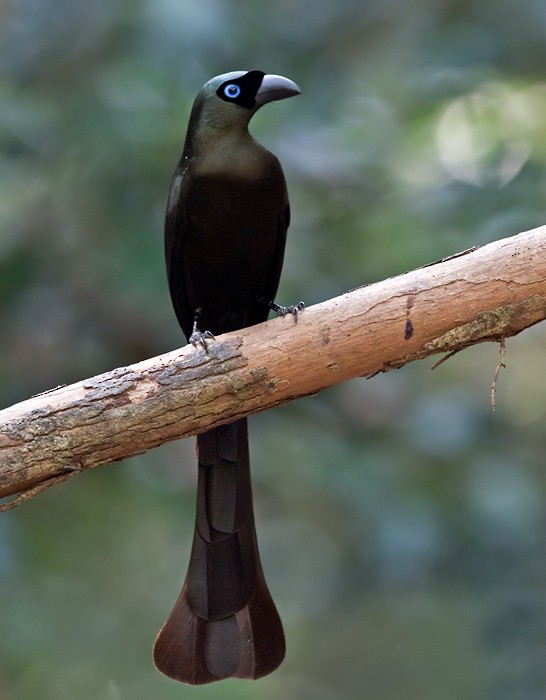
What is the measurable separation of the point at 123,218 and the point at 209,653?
1673 mm

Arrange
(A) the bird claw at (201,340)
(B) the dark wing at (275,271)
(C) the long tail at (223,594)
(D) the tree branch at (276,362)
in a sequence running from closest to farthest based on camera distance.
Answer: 1. (D) the tree branch at (276,362)
2. (A) the bird claw at (201,340)
3. (C) the long tail at (223,594)
4. (B) the dark wing at (275,271)

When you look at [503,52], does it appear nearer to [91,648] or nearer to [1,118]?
[1,118]

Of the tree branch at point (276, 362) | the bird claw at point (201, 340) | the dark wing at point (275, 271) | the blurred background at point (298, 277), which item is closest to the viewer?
the tree branch at point (276, 362)

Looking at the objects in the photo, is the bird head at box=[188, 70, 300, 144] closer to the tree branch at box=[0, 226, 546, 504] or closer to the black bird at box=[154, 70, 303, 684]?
the black bird at box=[154, 70, 303, 684]

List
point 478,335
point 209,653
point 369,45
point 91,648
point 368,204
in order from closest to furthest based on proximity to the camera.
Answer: point 478,335 → point 209,653 → point 91,648 → point 368,204 → point 369,45

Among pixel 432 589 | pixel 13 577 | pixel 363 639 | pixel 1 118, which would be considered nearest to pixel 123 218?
pixel 1 118

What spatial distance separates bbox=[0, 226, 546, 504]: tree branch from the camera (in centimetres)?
282

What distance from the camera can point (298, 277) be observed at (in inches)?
172

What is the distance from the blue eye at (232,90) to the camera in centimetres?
353

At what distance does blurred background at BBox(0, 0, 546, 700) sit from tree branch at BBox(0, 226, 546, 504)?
123 centimetres

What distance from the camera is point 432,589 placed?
470 cm

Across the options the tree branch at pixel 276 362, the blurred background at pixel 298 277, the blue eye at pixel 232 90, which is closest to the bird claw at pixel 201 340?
the tree branch at pixel 276 362

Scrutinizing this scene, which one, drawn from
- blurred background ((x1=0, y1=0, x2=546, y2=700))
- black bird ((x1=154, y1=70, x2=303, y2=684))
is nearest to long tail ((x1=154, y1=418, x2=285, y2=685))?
black bird ((x1=154, y1=70, x2=303, y2=684))

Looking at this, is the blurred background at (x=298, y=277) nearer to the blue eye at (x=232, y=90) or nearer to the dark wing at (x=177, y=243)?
the dark wing at (x=177, y=243)
